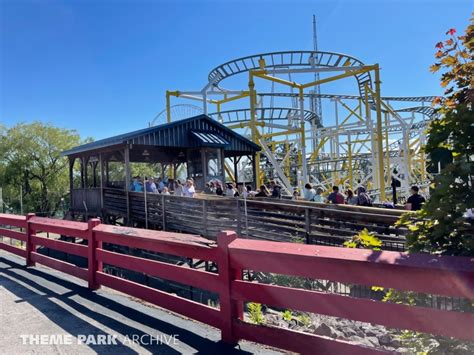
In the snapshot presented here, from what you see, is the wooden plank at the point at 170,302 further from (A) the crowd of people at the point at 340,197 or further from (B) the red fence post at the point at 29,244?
(A) the crowd of people at the point at 340,197

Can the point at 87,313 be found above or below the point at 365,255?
below

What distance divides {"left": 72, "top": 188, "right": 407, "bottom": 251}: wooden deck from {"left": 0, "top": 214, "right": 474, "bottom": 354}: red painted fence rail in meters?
2.98

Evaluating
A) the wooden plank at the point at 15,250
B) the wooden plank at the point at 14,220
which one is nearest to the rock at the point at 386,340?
the wooden plank at the point at 14,220

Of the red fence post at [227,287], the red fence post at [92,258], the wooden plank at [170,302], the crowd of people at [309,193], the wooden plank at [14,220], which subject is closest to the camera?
the red fence post at [227,287]

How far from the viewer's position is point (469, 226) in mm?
2207

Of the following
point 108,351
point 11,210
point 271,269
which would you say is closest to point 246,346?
point 271,269

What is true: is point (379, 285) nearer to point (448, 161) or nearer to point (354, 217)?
point (448, 161)

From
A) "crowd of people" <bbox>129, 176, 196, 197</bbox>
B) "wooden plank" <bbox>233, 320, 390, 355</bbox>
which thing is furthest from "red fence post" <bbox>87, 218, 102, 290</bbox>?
"crowd of people" <bbox>129, 176, 196, 197</bbox>

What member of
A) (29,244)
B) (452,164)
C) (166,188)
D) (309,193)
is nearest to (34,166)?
(166,188)

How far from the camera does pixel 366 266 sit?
8.16 ft

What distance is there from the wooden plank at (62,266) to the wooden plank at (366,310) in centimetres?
348

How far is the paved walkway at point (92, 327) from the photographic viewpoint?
350 centimetres

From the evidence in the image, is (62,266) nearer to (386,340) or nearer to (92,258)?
(92,258)

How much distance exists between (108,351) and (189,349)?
765 millimetres
